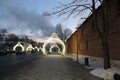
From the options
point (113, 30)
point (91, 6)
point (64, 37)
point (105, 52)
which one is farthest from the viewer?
point (64, 37)

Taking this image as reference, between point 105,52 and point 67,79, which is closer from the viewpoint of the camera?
point 67,79

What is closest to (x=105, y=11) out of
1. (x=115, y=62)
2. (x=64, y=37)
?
(x=115, y=62)

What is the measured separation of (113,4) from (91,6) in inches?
305

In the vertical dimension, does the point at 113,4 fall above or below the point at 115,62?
above

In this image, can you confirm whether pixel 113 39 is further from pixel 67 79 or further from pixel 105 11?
pixel 67 79

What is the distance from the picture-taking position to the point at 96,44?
38.7 metres

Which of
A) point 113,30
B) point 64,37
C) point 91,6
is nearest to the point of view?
point 91,6

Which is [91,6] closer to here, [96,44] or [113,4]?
[113,4]

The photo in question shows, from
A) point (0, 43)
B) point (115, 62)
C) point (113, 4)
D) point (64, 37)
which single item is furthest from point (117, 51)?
point (0, 43)

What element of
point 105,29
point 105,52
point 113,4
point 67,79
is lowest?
point 67,79

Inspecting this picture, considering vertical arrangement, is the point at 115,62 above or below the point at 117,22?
below

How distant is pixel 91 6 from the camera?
2097 centimetres

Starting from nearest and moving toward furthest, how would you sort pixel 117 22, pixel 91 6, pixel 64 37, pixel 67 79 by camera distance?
pixel 67 79 → pixel 91 6 → pixel 117 22 → pixel 64 37

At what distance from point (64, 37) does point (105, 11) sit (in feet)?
338
